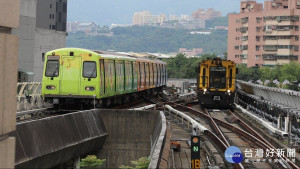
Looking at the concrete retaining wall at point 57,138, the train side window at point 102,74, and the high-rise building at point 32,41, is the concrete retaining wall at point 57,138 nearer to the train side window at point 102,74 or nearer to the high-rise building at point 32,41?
the train side window at point 102,74

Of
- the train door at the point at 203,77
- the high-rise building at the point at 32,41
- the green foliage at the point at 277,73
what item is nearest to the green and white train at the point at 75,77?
the train door at the point at 203,77

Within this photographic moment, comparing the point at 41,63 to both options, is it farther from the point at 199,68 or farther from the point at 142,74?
the point at 199,68

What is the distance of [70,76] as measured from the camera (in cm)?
1961

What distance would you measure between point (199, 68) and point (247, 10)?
111435 millimetres

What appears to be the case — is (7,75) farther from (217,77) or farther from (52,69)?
(217,77)

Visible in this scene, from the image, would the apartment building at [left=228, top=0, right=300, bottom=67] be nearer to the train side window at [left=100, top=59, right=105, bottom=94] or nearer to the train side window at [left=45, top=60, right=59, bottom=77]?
the train side window at [left=100, top=59, right=105, bottom=94]

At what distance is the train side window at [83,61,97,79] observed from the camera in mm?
19531

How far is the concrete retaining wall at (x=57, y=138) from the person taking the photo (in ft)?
35.0

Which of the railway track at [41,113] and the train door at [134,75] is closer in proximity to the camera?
the railway track at [41,113]

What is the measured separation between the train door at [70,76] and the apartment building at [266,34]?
9871cm

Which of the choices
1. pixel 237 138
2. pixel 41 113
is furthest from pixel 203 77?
pixel 41 113

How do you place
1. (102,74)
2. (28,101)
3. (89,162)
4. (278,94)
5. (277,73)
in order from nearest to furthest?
(89,162)
(28,101)
(102,74)
(278,94)
(277,73)

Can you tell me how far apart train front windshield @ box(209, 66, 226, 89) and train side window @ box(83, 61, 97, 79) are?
31.4ft

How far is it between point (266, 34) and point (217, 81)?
94241mm
